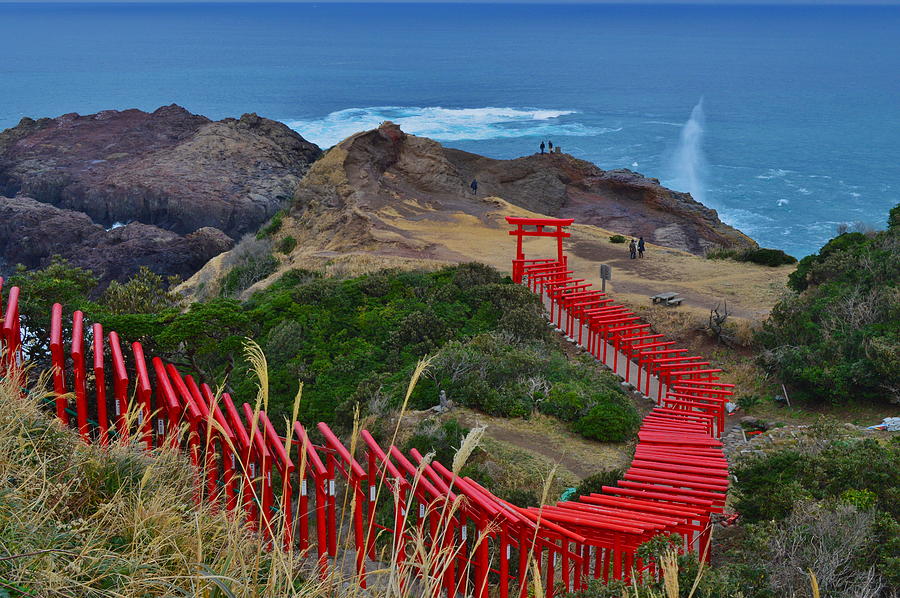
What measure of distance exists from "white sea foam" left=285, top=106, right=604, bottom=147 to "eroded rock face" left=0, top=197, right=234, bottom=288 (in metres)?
43.9

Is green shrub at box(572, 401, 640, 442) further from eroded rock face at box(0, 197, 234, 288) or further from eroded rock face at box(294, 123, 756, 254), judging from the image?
eroded rock face at box(0, 197, 234, 288)

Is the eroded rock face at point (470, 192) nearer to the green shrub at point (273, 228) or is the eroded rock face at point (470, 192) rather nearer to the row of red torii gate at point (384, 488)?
the green shrub at point (273, 228)

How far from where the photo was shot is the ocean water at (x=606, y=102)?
74.9 meters

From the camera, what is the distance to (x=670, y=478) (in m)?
10.4

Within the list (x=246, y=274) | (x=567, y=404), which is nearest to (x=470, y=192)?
(x=246, y=274)

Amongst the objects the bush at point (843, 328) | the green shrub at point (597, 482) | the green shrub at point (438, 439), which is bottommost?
the green shrub at point (597, 482)

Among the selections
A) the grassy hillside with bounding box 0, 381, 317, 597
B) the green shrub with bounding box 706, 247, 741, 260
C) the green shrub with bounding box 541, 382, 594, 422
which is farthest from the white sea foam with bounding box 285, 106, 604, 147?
the grassy hillside with bounding box 0, 381, 317, 597

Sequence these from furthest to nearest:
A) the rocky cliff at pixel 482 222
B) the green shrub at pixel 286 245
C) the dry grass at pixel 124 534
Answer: the green shrub at pixel 286 245
the rocky cliff at pixel 482 222
the dry grass at pixel 124 534

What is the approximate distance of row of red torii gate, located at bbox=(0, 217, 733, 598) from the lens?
6867 mm

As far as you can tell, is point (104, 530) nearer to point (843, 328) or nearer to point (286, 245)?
point (843, 328)

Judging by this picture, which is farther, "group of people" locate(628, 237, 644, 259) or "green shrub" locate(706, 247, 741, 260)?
"green shrub" locate(706, 247, 741, 260)

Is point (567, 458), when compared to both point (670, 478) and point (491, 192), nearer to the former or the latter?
point (670, 478)

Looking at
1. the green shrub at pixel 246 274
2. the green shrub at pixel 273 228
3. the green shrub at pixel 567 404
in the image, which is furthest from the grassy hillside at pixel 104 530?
the green shrub at pixel 273 228

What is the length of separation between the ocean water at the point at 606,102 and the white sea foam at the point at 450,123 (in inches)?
13.4
